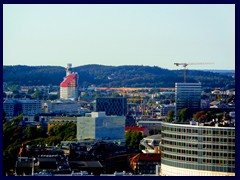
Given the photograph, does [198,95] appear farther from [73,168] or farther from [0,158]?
[0,158]

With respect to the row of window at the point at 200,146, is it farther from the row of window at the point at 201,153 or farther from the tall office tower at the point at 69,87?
the tall office tower at the point at 69,87

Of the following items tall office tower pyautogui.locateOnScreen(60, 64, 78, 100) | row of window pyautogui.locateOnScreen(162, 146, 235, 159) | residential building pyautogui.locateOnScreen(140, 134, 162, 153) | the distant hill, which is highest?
the distant hill

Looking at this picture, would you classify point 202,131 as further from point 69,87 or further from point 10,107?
point 69,87

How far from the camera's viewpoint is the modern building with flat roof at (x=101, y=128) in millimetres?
24547

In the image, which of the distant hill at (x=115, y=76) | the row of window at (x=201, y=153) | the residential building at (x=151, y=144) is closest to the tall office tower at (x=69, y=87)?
the distant hill at (x=115, y=76)

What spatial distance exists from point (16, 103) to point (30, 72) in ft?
50.3

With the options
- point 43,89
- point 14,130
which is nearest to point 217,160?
point 14,130

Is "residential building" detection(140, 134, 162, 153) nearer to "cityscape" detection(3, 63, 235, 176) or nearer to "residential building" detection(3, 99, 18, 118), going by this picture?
"cityscape" detection(3, 63, 235, 176)

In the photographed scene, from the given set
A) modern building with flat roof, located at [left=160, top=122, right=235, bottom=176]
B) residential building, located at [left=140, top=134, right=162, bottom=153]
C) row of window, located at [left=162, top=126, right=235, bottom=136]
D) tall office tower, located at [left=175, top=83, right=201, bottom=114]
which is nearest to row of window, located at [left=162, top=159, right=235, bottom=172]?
modern building with flat roof, located at [left=160, top=122, right=235, bottom=176]

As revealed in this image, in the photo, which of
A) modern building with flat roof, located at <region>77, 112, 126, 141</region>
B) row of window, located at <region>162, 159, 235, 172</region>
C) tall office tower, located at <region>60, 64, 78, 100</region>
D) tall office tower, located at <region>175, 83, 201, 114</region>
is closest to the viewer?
row of window, located at <region>162, 159, 235, 172</region>

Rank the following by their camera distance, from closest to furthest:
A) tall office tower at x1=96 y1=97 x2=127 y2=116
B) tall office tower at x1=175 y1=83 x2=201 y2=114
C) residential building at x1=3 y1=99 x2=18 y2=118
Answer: residential building at x1=3 y1=99 x2=18 y2=118, tall office tower at x1=175 y1=83 x2=201 y2=114, tall office tower at x1=96 y1=97 x2=127 y2=116

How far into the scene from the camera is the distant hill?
174ft

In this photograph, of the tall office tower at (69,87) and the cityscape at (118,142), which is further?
the tall office tower at (69,87)

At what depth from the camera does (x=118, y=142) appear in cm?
2236
